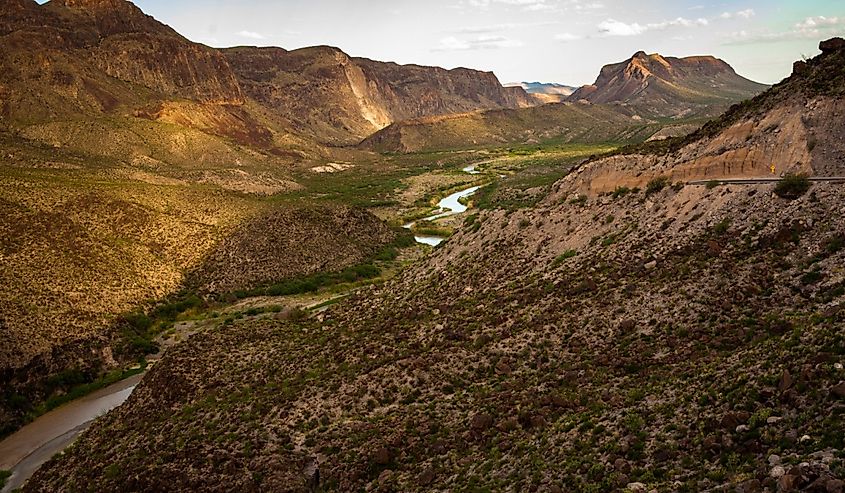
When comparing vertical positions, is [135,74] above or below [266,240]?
above

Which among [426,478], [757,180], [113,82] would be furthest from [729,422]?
[113,82]

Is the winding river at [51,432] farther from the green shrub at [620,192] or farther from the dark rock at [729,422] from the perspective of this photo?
the dark rock at [729,422]

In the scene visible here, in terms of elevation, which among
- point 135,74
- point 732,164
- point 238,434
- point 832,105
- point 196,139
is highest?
point 135,74

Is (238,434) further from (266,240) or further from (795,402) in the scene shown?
(266,240)

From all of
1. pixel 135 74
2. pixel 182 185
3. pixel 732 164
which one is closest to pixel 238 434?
pixel 732 164

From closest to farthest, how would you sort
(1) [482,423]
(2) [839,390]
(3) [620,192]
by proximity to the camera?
(2) [839,390] → (1) [482,423] → (3) [620,192]

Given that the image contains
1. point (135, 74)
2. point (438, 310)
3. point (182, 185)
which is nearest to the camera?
point (438, 310)

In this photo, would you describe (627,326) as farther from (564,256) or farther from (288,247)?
(288,247)
